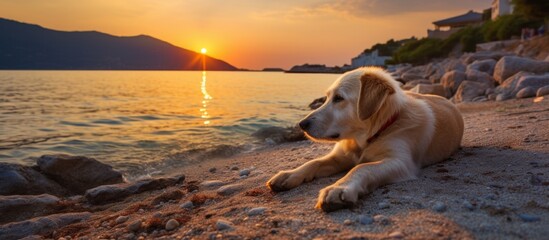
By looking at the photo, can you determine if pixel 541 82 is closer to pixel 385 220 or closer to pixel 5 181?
pixel 385 220

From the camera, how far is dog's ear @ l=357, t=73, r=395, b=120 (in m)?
4.37

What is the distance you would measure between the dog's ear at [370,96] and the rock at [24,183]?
489 cm

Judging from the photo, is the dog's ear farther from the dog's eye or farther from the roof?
the roof

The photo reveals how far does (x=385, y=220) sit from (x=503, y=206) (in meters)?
0.85

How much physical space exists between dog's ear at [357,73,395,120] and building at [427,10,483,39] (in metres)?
70.7

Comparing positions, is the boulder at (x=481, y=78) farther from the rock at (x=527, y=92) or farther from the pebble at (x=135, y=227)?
the pebble at (x=135, y=227)

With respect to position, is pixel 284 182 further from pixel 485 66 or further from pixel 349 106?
pixel 485 66

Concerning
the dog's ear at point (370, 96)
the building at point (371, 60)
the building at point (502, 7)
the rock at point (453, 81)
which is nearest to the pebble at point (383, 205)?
the dog's ear at point (370, 96)

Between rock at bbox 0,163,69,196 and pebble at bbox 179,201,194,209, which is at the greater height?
pebble at bbox 179,201,194,209

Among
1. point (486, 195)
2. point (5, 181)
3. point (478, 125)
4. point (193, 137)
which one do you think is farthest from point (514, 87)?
point (5, 181)

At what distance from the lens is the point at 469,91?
14.8m

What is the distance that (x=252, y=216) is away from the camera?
329 cm

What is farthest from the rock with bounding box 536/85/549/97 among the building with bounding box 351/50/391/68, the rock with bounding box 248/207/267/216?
the building with bounding box 351/50/391/68

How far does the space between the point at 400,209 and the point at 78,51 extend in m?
193
